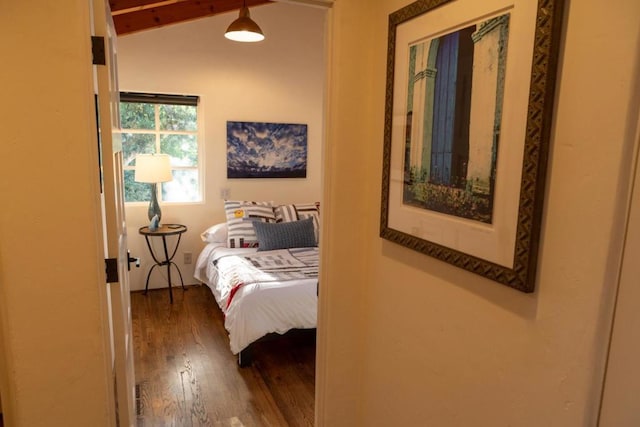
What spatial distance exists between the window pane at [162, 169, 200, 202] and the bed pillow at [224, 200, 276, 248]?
42 cm

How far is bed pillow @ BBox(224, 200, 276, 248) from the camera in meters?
4.28

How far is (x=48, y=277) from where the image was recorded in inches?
53.8

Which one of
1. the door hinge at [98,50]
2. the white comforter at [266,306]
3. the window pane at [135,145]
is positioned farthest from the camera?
the window pane at [135,145]

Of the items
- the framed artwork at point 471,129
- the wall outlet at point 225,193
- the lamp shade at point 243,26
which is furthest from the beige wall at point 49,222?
the wall outlet at point 225,193

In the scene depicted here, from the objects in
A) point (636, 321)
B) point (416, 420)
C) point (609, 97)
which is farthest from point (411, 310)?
point (609, 97)

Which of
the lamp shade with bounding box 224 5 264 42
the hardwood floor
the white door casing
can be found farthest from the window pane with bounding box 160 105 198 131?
the white door casing

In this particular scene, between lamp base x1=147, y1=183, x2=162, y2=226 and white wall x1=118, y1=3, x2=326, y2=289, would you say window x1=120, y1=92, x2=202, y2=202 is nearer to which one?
white wall x1=118, y1=3, x2=326, y2=289

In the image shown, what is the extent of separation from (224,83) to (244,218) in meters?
1.47

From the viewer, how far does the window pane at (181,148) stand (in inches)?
181

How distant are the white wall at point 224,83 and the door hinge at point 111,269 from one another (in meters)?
2.98

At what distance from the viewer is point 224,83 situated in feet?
15.2

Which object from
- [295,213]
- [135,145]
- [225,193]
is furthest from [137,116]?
[295,213]

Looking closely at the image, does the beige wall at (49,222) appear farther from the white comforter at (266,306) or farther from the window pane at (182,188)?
the window pane at (182,188)

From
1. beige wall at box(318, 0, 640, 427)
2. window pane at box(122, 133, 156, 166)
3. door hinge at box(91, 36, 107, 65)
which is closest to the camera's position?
beige wall at box(318, 0, 640, 427)
